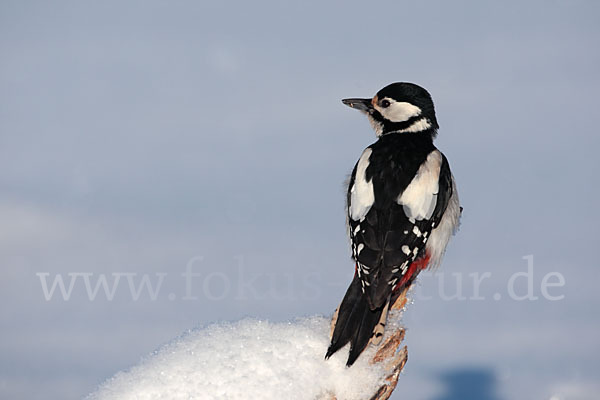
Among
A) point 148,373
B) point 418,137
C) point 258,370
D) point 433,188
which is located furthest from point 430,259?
point 148,373

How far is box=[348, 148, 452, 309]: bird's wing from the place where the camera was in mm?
4754

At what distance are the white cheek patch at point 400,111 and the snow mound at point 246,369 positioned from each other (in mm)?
2130

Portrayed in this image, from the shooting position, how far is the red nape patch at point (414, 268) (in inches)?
199

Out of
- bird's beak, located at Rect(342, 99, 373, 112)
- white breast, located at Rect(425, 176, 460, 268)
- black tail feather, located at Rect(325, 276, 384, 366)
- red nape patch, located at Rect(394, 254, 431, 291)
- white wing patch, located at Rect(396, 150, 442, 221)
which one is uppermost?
bird's beak, located at Rect(342, 99, 373, 112)

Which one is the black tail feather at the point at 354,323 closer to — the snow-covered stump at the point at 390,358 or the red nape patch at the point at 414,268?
the snow-covered stump at the point at 390,358

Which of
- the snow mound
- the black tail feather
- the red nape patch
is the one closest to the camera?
the snow mound

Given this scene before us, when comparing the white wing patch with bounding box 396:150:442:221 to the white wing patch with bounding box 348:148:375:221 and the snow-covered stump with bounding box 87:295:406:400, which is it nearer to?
the white wing patch with bounding box 348:148:375:221

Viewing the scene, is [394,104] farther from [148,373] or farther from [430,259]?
[148,373]

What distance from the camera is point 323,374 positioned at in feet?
14.0

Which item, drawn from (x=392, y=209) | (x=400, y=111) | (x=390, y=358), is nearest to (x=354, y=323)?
(x=390, y=358)

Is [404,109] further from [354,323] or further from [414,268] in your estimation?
[354,323]

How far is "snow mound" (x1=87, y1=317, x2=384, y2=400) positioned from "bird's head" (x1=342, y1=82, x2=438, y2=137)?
82.8 inches

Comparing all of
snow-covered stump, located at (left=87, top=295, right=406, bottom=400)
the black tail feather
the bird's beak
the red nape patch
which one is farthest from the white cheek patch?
snow-covered stump, located at (left=87, top=295, right=406, bottom=400)

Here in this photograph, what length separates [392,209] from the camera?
5035mm
